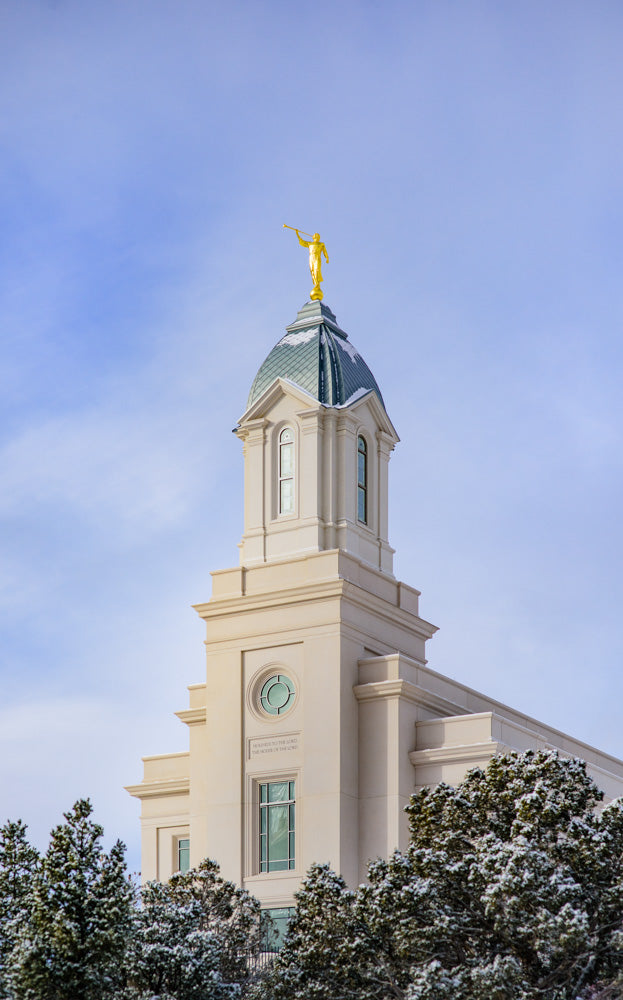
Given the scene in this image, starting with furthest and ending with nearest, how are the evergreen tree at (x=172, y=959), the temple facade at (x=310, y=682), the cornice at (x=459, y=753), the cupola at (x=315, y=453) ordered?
the cupola at (x=315, y=453)
the temple facade at (x=310, y=682)
the cornice at (x=459, y=753)
the evergreen tree at (x=172, y=959)

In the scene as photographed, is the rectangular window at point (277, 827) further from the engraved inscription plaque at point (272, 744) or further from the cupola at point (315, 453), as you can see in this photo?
the cupola at point (315, 453)

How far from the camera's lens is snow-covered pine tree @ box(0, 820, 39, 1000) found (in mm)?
27797

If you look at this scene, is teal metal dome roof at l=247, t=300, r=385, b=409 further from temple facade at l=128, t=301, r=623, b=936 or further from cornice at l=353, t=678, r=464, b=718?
cornice at l=353, t=678, r=464, b=718

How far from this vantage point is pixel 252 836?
40.9 m

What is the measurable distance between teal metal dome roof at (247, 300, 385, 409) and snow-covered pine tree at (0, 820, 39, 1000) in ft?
60.0

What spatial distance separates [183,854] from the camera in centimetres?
4569

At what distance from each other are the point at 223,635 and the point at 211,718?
2.29 m

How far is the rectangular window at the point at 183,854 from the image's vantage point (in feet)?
149

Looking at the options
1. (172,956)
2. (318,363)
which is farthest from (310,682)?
(172,956)

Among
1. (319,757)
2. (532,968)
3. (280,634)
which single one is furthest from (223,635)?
(532,968)

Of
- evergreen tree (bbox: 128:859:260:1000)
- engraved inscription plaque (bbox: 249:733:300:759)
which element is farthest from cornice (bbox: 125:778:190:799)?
evergreen tree (bbox: 128:859:260:1000)

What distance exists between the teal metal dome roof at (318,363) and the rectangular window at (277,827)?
10761 millimetres

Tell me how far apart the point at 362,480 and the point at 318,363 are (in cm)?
356

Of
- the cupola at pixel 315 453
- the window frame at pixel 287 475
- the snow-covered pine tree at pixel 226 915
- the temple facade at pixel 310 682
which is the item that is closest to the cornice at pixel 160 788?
the temple facade at pixel 310 682
